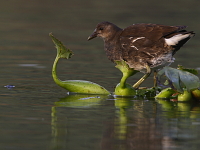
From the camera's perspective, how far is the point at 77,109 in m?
8.04

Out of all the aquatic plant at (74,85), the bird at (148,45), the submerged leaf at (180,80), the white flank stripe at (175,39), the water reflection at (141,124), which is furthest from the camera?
the bird at (148,45)

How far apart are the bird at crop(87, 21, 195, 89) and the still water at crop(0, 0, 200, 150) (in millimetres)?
570

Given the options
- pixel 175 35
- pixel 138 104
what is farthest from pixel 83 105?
pixel 175 35

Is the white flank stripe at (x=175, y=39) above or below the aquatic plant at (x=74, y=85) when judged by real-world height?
above

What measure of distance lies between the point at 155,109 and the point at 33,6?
18805 mm

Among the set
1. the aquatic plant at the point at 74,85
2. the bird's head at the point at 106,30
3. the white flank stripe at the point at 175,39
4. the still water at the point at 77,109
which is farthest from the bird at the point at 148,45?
the aquatic plant at the point at 74,85

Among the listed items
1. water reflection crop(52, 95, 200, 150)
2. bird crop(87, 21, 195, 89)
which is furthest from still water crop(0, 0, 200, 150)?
bird crop(87, 21, 195, 89)

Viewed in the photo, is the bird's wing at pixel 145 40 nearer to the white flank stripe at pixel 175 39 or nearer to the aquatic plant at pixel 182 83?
the white flank stripe at pixel 175 39

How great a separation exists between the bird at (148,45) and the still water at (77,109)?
0.57 meters

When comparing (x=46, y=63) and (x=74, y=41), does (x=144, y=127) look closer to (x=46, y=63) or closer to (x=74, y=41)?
(x=46, y=63)

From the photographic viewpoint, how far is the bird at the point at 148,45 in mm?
9750

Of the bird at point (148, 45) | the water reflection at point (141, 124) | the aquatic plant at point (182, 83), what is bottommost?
the water reflection at point (141, 124)

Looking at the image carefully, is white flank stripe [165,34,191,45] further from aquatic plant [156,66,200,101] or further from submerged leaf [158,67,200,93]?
submerged leaf [158,67,200,93]

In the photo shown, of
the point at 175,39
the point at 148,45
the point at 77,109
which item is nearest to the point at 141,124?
the point at 77,109
